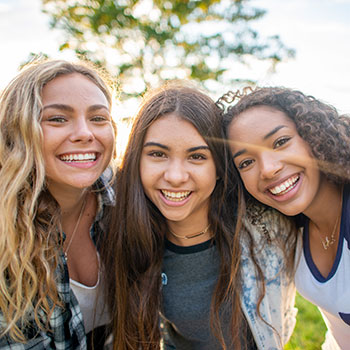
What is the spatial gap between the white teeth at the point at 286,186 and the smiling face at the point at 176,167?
44cm

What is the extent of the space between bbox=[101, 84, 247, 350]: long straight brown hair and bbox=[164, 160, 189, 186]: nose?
0.25 m

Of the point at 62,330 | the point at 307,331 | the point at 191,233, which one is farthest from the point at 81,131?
the point at 307,331

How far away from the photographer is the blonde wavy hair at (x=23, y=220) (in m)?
2.14

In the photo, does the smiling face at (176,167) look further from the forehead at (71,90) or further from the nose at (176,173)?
the forehead at (71,90)

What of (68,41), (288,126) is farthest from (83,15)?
(288,126)

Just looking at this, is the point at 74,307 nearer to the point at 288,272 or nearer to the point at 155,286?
the point at 155,286

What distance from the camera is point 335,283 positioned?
214 cm

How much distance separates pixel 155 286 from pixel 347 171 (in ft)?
5.04

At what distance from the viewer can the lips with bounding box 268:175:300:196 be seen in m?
2.19

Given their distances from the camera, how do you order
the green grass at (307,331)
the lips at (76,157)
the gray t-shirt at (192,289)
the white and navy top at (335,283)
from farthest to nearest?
the green grass at (307,331) → the gray t-shirt at (192,289) → the lips at (76,157) → the white and navy top at (335,283)

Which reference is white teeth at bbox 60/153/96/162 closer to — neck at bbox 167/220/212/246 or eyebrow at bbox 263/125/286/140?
neck at bbox 167/220/212/246

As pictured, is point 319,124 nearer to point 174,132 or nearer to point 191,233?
point 174,132

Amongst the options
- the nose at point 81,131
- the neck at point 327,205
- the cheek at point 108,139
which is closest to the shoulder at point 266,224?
the neck at point 327,205

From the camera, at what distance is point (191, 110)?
2.36 m
